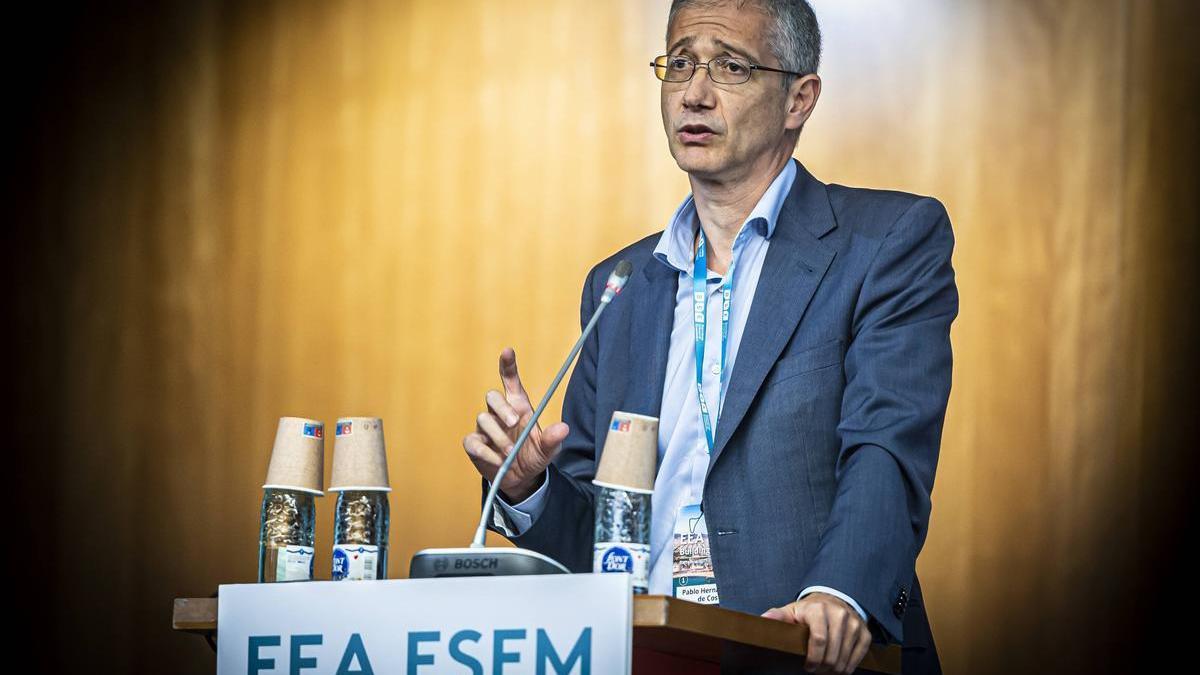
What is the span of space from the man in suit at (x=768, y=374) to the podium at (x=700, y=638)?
44mm

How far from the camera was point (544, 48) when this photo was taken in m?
4.01

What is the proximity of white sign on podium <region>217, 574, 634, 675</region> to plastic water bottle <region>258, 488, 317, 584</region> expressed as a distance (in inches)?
9.5

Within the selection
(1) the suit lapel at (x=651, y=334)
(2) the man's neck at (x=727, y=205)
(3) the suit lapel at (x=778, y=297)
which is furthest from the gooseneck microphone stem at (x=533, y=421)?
(2) the man's neck at (x=727, y=205)

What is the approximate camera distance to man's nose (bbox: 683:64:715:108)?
8.42ft

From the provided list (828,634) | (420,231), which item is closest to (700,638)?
(828,634)

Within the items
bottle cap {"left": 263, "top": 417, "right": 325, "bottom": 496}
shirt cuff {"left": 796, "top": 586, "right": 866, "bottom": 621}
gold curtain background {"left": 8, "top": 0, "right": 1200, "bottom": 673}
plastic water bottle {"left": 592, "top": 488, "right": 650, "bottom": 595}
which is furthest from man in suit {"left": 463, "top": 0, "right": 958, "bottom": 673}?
gold curtain background {"left": 8, "top": 0, "right": 1200, "bottom": 673}

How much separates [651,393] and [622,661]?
90 cm

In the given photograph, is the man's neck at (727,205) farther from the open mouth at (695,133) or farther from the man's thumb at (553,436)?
the man's thumb at (553,436)

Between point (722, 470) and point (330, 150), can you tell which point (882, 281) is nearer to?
point (722, 470)

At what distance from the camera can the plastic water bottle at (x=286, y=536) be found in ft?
6.93

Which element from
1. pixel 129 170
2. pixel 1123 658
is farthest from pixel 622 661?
pixel 129 170

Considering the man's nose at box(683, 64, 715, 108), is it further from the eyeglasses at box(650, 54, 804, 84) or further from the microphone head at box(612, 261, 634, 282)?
the microphone head at box(612, 261, 634, 282)

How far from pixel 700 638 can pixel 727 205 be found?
3.50ft

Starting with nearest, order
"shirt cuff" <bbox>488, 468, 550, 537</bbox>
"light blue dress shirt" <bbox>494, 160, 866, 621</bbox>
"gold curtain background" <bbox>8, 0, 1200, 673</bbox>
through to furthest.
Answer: "shirt cuff" <bbox>488, 468, 550, 537</bbox>, "light blue dress shirt" <bbox>494, 160, 866, 621</bbox>, "gold curtain background" <bbox>8, 0, 1200, 673</bbox>
